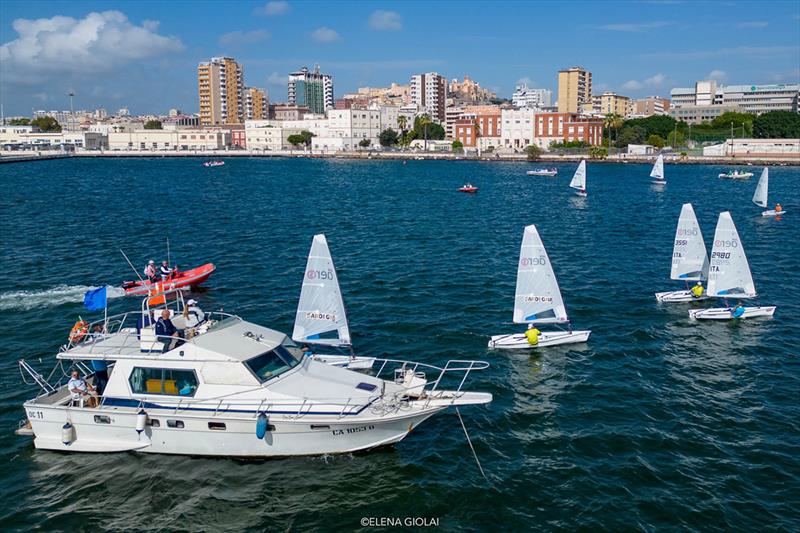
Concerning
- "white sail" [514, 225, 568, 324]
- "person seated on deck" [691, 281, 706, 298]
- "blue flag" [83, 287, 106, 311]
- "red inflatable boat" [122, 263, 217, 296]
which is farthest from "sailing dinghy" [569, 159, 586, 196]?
"blue flag" [83, 287, 106, 311]

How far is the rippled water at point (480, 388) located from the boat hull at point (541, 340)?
1.69 ft

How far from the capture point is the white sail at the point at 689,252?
3984 cm

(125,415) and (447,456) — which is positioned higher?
(125,415)

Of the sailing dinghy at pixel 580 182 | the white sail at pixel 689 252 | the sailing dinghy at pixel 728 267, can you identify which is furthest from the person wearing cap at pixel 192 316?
the sailing dinghy at pixel 580 182

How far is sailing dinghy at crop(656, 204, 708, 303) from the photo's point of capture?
3959cm

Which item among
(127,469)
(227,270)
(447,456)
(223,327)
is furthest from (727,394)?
(227,270)

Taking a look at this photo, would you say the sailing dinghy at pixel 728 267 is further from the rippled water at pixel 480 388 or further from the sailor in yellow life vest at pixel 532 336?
the sailor in yellow life vest at pixel 532 336

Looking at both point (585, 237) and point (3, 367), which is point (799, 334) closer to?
point (585, 237)

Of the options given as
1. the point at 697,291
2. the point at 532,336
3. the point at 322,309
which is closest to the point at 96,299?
the point at 322,309

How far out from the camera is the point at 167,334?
21.6m

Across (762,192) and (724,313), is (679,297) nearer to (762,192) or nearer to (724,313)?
(724,313)

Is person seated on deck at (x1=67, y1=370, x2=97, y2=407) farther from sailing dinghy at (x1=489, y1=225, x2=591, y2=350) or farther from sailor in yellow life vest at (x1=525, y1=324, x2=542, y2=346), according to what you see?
sailor in yellow life vest at (x1=525, y1=324, x2=542, y2=346)

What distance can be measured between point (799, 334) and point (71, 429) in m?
33.6

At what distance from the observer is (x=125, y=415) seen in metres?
20.6
